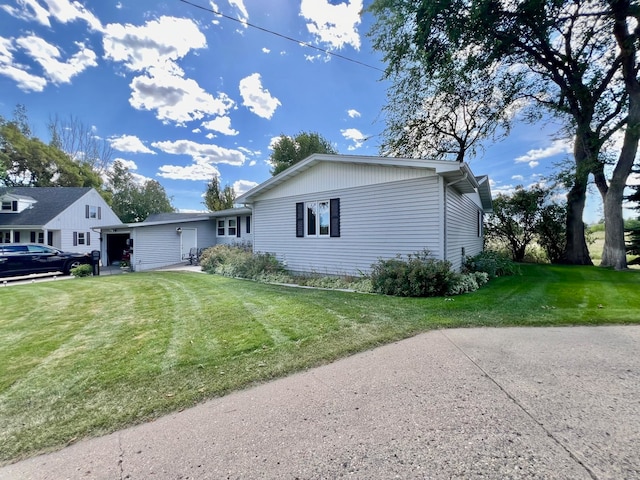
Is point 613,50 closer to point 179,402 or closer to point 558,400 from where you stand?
Answer: point 558,400

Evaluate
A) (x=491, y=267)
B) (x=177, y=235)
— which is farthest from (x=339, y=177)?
(x=177, y=235)

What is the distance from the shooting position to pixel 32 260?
13359 millimetres

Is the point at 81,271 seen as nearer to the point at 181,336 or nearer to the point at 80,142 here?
the point at 181,336

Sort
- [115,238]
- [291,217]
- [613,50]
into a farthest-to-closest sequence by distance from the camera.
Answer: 1. [115,238]
2. [613,50]
3. [291,217]

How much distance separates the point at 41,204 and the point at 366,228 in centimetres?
2824

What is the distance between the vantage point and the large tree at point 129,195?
38.0m

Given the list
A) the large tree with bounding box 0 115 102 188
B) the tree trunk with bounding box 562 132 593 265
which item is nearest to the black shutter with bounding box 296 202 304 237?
the tree trunk with bounding box 562 132 593 265

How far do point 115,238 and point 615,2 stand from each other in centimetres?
→ 3006

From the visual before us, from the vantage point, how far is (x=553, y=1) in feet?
31.5

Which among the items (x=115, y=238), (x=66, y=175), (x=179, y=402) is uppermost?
(x=66, y=175)

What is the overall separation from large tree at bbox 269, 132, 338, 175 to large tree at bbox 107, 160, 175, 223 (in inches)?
801

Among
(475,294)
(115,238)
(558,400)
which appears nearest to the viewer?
(558,400)

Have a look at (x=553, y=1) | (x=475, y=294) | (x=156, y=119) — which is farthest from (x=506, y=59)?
(x=156, y=119)

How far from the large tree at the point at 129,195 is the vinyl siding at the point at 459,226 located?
4062cm
